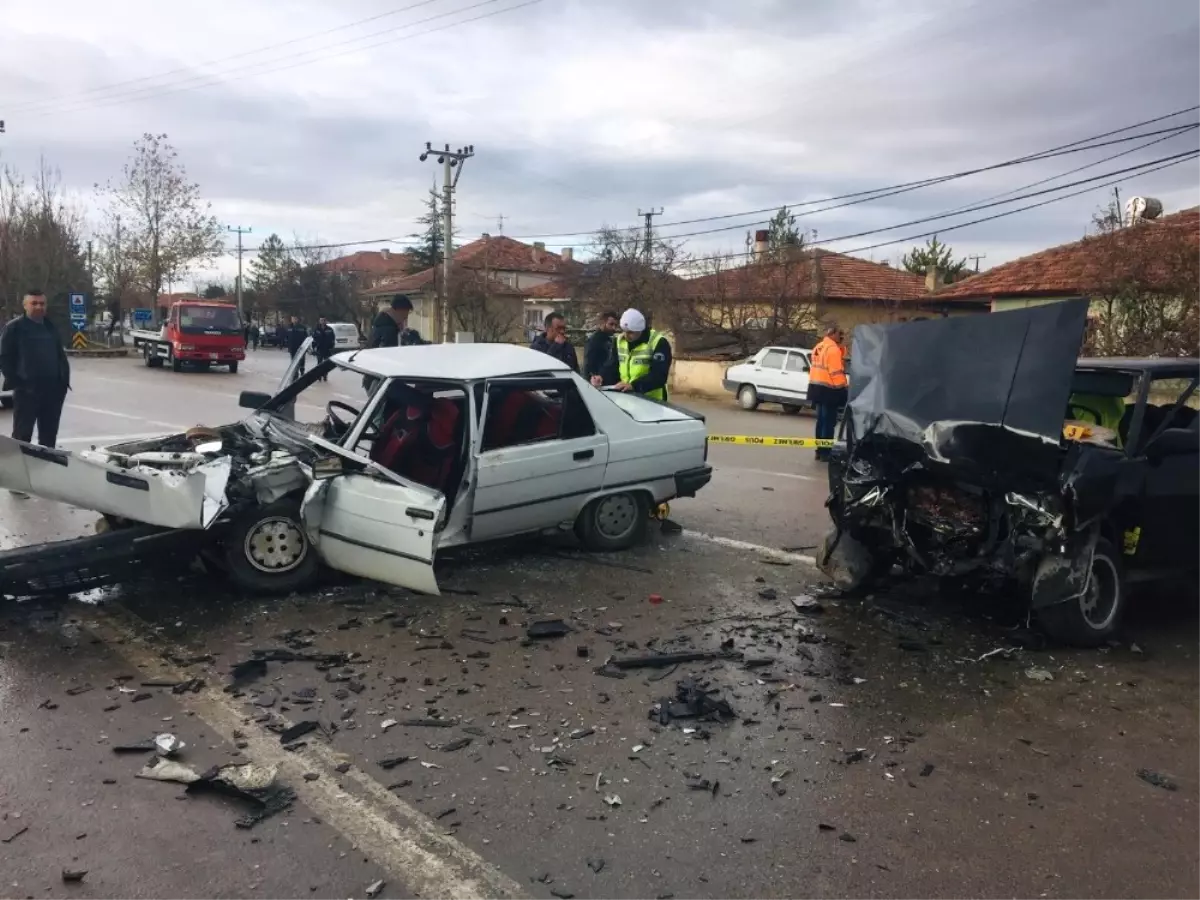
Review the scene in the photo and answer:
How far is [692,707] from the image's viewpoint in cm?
420

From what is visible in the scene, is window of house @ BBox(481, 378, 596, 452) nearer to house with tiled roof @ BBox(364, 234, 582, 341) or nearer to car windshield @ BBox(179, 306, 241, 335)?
car windshield @ BBox(179, 306, 241, 335)

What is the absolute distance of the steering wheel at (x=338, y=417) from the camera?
6.33m

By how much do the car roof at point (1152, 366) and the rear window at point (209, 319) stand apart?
25484 millimetres

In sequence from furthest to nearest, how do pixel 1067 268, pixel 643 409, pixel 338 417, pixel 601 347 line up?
pixel 1067 268
pixel 601 347
pixel 643 409
pixel 338 417

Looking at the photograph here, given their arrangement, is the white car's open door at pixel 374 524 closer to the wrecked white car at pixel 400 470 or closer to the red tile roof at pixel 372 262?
the wrecked white car at pixel 400 470

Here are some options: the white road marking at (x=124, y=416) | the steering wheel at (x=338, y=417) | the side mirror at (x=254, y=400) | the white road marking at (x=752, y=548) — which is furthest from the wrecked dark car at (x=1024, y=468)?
the white road marking at (x=124, y=416)

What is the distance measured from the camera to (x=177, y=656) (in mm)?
4684

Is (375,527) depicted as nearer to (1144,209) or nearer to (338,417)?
(338,417)

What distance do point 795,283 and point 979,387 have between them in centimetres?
2241

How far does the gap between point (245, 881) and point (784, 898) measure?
169 cm

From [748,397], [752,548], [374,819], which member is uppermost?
[748,397]

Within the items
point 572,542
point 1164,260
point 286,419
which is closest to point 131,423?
point 286,419

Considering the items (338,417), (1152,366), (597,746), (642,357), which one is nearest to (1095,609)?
(1152,366)

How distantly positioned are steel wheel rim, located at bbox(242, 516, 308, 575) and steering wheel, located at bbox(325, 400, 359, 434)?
0.82 meters
